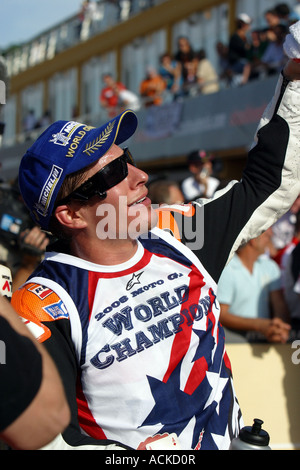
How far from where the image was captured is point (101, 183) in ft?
6.86

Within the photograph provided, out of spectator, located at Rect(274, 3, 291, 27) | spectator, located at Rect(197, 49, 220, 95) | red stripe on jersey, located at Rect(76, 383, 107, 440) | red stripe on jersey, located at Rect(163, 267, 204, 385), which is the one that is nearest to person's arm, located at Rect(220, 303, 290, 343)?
red stripe on jersey, located at Rect(163, 267, 204, 385)

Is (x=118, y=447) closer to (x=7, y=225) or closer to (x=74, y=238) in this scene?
(x=74, y=238)

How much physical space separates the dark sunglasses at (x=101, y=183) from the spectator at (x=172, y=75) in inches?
482

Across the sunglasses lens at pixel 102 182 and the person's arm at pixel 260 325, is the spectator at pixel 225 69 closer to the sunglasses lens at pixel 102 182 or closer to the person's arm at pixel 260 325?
the person's arm at pixel 260 325

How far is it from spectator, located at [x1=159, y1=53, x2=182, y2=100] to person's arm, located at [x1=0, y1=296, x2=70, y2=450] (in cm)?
1318

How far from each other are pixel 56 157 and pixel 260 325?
8.63 ft

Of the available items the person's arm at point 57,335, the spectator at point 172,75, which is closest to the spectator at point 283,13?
the spectator at point 172,75

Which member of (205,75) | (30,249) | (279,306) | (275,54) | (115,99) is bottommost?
(279,306)

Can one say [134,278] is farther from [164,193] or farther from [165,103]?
[165,103]

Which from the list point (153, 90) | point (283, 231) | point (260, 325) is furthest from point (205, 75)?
point (260, 325)

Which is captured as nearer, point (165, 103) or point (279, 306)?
point (279, 306)

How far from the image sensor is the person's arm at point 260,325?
4023 millimetres
